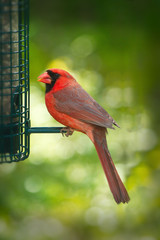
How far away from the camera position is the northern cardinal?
15.0 ft

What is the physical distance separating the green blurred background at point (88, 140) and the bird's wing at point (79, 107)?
4.01ft

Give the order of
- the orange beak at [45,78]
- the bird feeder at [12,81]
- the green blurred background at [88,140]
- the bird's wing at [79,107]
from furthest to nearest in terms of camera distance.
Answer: the green blurred background at [88,140] < the orange beak at [45,78] < the bird's wing at [79,107] < the bird feeder at [12,81]

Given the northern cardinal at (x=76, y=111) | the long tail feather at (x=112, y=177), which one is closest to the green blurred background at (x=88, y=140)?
the northern cardinal at (x=76, y=111)

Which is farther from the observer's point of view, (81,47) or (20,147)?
(81,47)

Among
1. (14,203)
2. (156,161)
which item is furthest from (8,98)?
(156,161)

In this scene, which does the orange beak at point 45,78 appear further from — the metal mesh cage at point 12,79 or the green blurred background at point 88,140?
the green blurred background at point 88,140

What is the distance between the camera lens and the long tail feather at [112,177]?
4270mm

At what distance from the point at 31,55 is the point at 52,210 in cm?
183

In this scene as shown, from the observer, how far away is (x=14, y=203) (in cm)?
581

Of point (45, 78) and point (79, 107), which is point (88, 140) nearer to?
point (79, 107)

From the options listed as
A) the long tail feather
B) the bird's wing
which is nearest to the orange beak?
the bird's wing

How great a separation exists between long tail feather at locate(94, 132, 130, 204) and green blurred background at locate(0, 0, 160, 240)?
1359 mm

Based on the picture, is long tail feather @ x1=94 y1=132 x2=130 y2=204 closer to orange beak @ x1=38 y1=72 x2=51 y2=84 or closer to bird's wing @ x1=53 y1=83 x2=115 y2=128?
bird's wing @ x1=53 y1=83 x2=115 y2=128

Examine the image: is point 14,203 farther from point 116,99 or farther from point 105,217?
point 116,99
